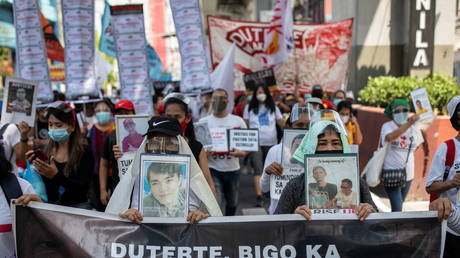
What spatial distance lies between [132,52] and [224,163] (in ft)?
8.16

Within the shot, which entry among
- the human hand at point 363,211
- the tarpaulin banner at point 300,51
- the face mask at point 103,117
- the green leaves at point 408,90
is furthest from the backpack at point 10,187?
the tarpaulin banner at point 300,51

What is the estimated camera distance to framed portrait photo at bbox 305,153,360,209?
2955 mm

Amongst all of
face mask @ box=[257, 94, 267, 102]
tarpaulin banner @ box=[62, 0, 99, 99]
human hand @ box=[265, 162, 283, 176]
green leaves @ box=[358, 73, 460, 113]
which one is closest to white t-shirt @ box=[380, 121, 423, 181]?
human hand @ box=[265, 162, 283, 176]

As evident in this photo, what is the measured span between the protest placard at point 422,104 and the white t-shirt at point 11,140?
182 inches

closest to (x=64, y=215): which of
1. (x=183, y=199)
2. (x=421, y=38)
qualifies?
(x=183, y=199)

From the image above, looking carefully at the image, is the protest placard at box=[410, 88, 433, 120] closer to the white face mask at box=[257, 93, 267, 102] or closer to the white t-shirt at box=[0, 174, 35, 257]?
the white face mask at box=[257, 93, 267, 102]

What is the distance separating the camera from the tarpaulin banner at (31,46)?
7.91 metres

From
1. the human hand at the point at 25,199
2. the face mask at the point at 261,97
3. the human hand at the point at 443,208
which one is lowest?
the human hand at the point at 443,208

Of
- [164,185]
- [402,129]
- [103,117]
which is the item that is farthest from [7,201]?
[402,129]

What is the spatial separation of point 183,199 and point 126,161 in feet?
4.28

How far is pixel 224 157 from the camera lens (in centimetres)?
642

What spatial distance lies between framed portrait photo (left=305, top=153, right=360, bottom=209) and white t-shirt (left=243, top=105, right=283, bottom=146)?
5.04 m

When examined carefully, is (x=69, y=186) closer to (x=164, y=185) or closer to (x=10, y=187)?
(x=10, y=187)

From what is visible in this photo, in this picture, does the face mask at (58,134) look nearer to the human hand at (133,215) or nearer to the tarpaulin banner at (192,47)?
the human hand at (133,215)
